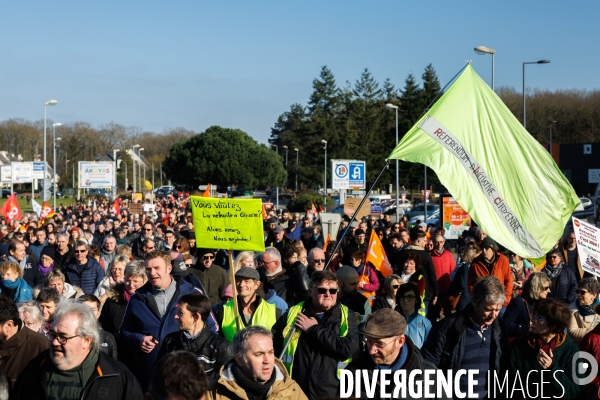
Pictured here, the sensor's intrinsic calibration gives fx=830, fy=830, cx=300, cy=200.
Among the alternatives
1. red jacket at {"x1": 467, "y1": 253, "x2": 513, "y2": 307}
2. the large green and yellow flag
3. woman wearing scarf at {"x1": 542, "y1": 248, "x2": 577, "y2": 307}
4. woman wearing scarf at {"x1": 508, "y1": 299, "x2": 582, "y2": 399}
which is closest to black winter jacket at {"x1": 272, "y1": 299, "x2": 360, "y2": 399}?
woman wearing scarf at {"x1": 508, "y1": 299, "x2": 582, "y2": 399}

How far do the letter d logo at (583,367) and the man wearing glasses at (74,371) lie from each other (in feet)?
8.96

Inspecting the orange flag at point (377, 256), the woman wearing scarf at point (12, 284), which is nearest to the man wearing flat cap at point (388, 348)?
the woman wearing scarf at point (12, 284)

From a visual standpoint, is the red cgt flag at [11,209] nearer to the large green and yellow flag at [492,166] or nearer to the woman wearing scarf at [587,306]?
the large green and yellow flag at [492,166]

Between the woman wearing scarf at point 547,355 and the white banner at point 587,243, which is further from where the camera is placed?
the white banner at point 587,243

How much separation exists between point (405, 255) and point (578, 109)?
9687 cm

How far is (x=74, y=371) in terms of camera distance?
4586mm

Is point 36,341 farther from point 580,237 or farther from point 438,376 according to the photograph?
point 580,237

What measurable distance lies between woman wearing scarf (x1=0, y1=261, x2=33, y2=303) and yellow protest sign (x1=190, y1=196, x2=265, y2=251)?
8.73 feet

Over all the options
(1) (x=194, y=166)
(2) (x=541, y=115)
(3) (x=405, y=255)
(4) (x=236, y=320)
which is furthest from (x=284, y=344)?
(2) (x=541, y=115)

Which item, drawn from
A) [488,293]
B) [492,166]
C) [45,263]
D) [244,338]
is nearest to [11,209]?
[45,263]

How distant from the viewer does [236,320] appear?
6.30m

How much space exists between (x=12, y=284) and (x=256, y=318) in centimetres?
370

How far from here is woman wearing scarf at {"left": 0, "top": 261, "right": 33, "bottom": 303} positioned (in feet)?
28.8

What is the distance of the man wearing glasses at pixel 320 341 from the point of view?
5.31 meters
